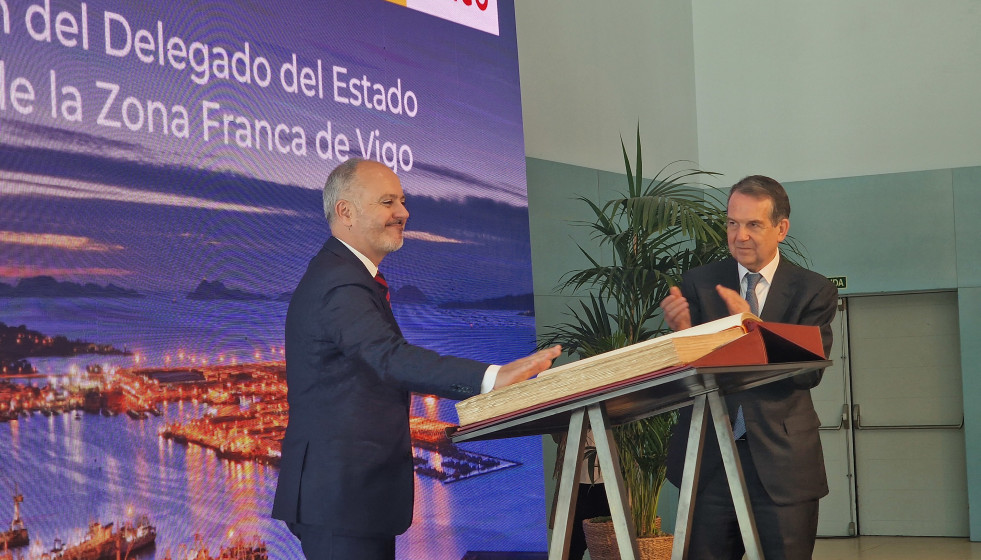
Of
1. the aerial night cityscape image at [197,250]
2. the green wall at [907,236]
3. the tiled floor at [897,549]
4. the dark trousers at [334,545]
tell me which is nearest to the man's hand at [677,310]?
the dark trousers at [334,545]

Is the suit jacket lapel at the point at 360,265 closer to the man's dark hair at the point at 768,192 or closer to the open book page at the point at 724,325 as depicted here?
the open book page at the point at 724,325

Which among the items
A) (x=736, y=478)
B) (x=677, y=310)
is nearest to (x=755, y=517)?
(x=736, y=478)

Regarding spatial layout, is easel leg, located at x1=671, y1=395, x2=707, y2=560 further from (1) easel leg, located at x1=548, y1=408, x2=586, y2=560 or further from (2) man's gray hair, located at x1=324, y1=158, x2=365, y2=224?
(2) man's gray hair, located at x1=324, y1=158, x2=365, y2=224

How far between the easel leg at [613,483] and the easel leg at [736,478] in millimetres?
Answer: 420

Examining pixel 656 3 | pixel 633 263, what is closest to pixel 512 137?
pixel 633 263

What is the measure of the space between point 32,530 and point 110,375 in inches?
19.8

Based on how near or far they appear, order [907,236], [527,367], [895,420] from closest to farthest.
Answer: [527,367], [907,236], [895,420]

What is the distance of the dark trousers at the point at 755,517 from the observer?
8.82ft

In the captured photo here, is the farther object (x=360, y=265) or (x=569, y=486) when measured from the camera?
(x=360, y=265)

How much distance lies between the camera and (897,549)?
8.52 m

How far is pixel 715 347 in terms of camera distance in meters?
1.81

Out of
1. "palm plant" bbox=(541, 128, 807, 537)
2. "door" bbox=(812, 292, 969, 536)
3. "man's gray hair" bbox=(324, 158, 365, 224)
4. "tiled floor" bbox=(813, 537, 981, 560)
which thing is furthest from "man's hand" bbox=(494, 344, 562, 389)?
"door" bbox=(812, 292, 969, 536)

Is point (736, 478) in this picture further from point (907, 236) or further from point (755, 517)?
point (907, 236)

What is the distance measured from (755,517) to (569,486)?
992 millimetres
